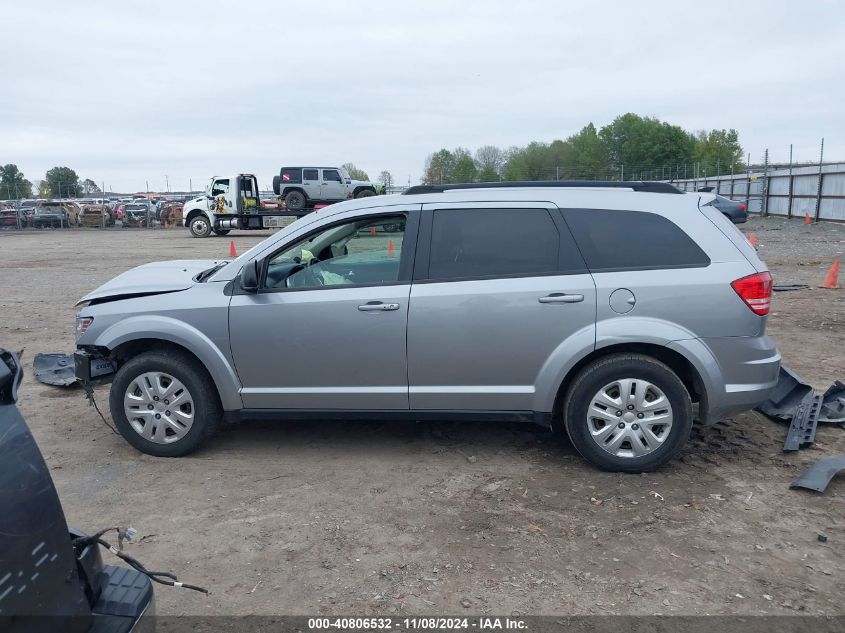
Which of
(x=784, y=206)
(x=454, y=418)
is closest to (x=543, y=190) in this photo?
(x=454, y=418)

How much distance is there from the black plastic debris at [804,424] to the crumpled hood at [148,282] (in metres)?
4.45

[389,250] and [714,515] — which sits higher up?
[389,250]

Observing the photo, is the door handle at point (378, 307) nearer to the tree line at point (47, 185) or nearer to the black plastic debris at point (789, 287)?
the black plastic debris at point (789, 287)

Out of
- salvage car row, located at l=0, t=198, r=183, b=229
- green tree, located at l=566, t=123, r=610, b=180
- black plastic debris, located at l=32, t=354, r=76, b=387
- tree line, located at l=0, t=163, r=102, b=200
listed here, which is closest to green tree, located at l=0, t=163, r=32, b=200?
tree line, located at l=0, t=163, r=102, b=200

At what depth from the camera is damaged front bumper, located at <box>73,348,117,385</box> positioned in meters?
5.03

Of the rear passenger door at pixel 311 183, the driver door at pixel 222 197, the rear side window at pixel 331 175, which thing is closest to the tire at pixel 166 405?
the driver door at pixel 222 197

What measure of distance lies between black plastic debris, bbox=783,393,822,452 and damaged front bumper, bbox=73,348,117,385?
4.90 meters

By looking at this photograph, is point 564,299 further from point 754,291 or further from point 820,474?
point 820,474

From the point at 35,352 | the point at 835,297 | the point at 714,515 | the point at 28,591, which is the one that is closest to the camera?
the point at 28,591

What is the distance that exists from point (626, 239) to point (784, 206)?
34.0 m

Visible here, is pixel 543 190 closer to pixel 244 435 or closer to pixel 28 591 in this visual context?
pixel 244 435

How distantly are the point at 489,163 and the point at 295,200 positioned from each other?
20.9 m

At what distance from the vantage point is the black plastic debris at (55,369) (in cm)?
678

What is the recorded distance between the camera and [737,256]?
179 inches
